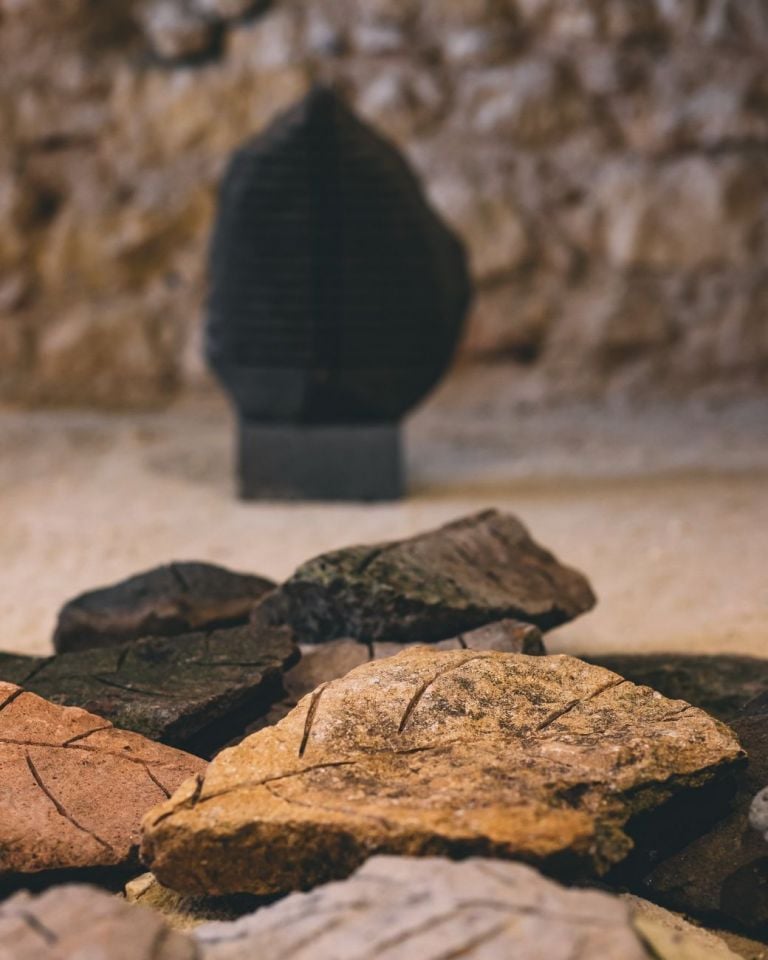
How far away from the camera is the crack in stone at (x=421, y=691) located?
1.33 m

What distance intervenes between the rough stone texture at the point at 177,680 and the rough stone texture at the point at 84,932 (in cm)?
46

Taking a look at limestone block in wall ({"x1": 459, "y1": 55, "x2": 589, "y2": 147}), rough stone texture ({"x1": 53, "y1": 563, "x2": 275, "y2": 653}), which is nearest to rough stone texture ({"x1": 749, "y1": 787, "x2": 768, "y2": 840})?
rough stone texture ({"x1": 53, "y1": 563, "x2": 275, "y2": 653})

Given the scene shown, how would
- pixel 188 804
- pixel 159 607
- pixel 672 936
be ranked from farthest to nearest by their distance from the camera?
1. pixel 159 607
2. pixel 188 804
3. pixel 672 936

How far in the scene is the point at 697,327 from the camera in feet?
13.5

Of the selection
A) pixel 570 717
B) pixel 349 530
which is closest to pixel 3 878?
pixel 570 717

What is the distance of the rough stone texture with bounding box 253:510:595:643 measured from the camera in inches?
68.6

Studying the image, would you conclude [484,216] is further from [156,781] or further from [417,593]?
[156,781]

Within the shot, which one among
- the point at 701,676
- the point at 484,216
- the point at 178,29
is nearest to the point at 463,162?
the point at 484,216

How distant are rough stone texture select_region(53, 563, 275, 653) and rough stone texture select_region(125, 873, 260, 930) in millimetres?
686

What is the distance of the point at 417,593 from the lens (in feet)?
5.74

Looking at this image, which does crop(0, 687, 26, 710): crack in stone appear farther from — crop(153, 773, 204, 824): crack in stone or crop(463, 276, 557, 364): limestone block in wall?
crop(463, 276, 557, 364): limestone block in wall

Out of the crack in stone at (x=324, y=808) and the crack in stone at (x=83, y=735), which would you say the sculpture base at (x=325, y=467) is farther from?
the crack in stone at (x=324, y=808)

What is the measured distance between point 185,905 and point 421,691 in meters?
0.33

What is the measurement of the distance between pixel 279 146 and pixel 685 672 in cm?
177
